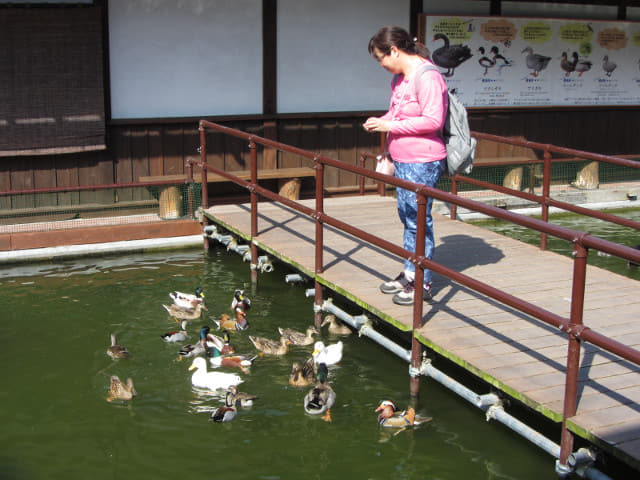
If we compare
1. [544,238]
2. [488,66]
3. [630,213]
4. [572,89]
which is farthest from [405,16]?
[544,238]

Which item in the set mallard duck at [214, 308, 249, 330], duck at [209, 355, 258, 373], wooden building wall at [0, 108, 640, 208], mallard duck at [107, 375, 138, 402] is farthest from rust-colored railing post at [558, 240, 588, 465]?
wooden building wall at [0, 108, 640, 208]

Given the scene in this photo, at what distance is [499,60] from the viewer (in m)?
12.5

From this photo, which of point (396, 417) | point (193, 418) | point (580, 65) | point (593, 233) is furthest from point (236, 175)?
point (580, 65)

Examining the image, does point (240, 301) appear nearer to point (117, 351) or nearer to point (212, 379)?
point (117, 351)

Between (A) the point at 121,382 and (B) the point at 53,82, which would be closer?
(A) the point at 121,382

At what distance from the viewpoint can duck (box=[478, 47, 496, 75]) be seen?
40.4ft

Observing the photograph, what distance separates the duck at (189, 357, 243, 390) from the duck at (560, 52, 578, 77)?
29.9 ft

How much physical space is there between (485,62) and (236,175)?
4562 millimetres

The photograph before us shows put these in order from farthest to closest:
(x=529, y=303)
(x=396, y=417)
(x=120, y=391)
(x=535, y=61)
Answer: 1. (x=535, y=61)
2. (x=120, y=391)
3. (x=396, y=417)
4. (x=529, y=303)

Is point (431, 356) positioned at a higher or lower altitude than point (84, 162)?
lower

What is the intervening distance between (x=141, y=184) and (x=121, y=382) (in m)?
4.21

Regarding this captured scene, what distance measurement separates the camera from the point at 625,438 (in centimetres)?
410

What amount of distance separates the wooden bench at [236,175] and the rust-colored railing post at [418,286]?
4516 millimetres

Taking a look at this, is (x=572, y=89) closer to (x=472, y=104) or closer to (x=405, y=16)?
(x=472, y=104)
